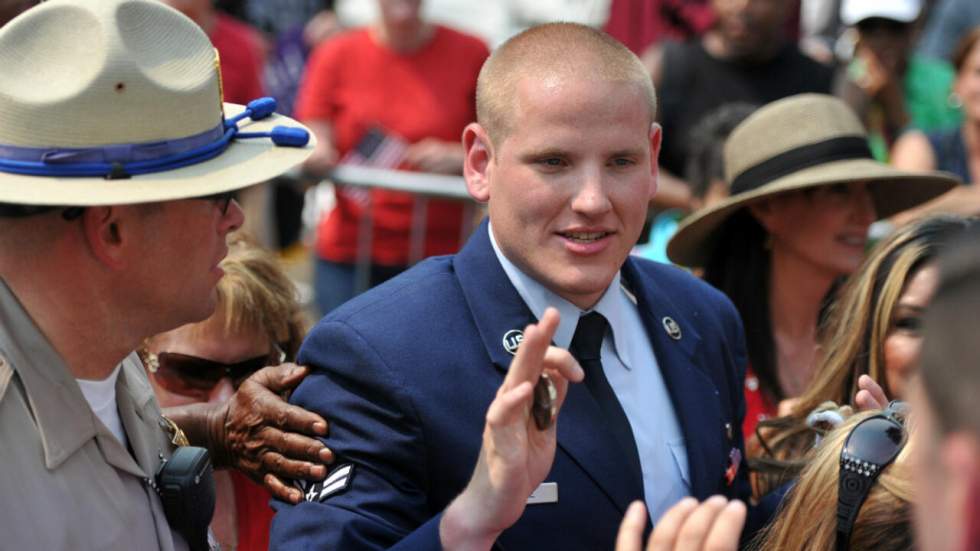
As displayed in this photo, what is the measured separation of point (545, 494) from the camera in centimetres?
284

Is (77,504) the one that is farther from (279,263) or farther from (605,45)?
(279,263)

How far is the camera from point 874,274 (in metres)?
3.96

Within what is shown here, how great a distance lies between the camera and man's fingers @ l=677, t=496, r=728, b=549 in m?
2.10

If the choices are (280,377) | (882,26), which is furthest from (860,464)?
(882,26)

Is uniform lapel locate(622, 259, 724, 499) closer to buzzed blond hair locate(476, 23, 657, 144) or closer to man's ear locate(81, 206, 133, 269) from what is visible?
buzzed blond hair locate(476, 23, 657, 144)

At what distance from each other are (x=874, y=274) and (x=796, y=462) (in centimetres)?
76

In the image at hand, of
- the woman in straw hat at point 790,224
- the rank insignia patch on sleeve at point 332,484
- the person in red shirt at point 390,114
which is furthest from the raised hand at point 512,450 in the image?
the person in red shirt at point 390,114

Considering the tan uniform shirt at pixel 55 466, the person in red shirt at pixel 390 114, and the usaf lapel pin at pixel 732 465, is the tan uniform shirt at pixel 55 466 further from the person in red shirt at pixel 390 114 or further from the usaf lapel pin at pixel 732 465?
the person in red shirt at pixel 390 114

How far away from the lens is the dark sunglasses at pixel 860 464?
8.11ft

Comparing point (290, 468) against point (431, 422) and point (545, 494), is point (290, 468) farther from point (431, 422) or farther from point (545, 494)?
point (545, 494)

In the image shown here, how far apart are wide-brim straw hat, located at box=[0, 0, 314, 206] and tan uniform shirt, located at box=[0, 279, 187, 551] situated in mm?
251

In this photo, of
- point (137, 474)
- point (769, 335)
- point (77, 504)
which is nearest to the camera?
point (77, 504)

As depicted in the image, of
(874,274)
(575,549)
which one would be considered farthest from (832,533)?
(874,274)

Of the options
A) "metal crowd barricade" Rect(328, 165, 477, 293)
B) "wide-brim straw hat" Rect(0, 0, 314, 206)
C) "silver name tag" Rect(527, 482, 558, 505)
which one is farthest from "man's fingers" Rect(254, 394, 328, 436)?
"metal crowd barricade" Rect(328, 165, 477, 293)
